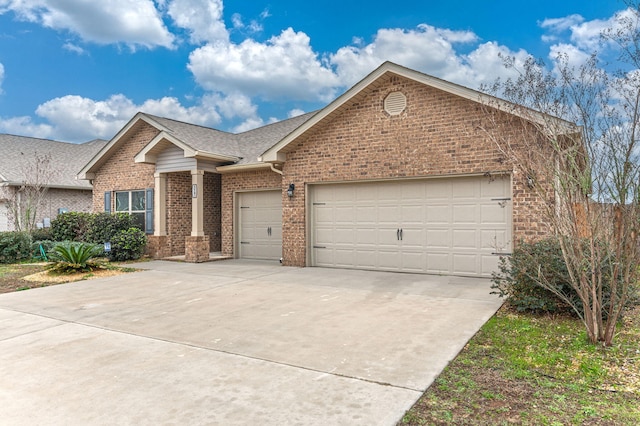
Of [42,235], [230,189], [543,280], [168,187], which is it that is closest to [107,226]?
[168,187]

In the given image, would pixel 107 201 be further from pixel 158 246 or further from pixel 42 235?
pixel 158 246

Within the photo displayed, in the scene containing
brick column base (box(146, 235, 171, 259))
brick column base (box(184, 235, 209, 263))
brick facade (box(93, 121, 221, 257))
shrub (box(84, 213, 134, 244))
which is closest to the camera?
brick column base (box(184, 235, 209, 263))

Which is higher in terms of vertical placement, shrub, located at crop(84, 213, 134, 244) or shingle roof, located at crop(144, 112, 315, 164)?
shingle roof, located at crop(144, 112, 315, 164)

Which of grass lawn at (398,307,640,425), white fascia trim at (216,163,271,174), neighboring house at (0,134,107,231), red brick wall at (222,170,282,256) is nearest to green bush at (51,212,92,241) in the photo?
neighboring house at (0,134,107,231)

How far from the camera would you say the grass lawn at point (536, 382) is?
3.27 meters

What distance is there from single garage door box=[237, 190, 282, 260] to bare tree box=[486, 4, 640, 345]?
30.9ft

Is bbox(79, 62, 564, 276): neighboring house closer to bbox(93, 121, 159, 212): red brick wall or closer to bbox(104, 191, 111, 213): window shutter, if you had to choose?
bbox(93, 121, 159, 212): red brick wall

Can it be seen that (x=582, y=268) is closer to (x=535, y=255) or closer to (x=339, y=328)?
(x=535, y=255)

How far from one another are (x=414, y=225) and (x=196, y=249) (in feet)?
22.7

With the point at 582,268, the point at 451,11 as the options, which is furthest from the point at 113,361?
the point at 451,11

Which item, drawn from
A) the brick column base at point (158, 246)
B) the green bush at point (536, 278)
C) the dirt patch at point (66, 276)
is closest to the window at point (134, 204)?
the brick column base at point (158, 246)

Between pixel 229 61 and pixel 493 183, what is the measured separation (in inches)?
541

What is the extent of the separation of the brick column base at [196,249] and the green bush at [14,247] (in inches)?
238

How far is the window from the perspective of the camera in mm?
15548
